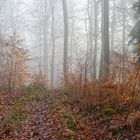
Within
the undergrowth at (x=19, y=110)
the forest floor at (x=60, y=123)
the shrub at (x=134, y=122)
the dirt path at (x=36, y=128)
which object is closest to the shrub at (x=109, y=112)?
the forest floor at (x=60, y=123)

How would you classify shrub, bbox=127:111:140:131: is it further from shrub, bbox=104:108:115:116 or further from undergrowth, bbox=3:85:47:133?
undergrowth, bbox=3:85:47:133

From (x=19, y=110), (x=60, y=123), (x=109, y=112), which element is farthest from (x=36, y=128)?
(x=109, y=112)

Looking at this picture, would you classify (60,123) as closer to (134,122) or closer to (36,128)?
(36,128)

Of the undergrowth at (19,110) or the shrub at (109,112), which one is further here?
the shrub at (109,112)

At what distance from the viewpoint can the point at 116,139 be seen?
8188mm

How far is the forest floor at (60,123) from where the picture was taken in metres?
8.45

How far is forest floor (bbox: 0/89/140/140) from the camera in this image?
845 centimetres

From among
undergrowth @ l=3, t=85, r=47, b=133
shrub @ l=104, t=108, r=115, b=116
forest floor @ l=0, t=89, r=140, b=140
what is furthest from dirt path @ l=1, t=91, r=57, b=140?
shrub @ l=104, t=108, r=115, b=116

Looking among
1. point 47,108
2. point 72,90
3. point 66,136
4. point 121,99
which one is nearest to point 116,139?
point 66,136

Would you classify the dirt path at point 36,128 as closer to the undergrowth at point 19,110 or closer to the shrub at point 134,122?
the undergrowth at point 19,110

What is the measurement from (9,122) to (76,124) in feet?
6.59

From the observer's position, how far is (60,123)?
963 cm

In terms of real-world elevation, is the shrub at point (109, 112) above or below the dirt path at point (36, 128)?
above

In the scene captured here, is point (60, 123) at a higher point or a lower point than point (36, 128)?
higher
